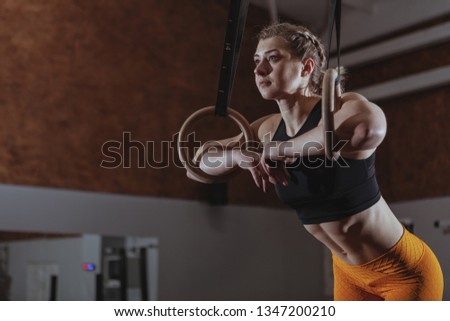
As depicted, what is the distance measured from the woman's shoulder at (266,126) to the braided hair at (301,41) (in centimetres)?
11

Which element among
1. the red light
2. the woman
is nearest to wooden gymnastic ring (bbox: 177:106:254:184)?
the woman

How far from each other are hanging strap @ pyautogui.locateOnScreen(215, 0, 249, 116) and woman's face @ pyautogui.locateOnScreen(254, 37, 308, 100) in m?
0.08

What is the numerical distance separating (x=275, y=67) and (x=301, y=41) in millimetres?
85

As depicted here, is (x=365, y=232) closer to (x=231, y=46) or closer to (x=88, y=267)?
(x=231, y=46)

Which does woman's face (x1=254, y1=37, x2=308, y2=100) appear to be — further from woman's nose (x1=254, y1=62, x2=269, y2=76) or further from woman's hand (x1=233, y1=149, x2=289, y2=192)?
woman's hand (x1=233, y1=149, x2=289, y2=192)

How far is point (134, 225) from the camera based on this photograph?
154 inches

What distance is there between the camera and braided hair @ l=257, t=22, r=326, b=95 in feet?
4.29

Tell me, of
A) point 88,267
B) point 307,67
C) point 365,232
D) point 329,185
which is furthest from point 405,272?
point 88,267

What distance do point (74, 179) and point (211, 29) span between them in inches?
51.7

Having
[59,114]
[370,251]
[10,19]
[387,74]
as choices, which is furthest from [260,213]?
[370,251]

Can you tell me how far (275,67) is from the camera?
130cm

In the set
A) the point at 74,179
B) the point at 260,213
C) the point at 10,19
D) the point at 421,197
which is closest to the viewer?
the point at 10,19

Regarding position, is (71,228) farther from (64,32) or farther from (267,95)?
(267,95)

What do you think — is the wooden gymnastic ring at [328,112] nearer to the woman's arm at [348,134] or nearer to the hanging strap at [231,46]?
the woman's arm at [348,134]
